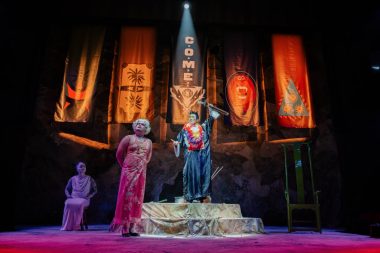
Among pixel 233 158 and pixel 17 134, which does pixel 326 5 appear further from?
pixel 17 134

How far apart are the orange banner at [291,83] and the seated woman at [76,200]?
4386 mm

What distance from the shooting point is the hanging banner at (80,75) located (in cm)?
723

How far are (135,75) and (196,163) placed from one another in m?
3.13

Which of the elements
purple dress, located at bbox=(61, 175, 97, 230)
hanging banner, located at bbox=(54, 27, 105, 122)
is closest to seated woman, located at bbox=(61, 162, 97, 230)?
purple dress, located at bbox=(61, 175, 97, 230)

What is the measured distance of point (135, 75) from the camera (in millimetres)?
7863

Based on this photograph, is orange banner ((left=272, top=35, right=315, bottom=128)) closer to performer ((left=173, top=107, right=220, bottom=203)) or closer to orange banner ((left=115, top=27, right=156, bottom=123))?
performer ((left=173, top=107, right=220, bottom=203))

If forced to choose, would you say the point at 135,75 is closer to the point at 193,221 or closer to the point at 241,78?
the point at 241,78

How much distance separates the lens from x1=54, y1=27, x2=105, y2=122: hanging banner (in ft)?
23.7

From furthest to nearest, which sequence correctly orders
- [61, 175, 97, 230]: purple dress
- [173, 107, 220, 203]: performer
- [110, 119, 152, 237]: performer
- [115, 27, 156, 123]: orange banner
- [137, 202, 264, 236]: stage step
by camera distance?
1. [115, 27, 156, 123]: orange banner
2. [61, 175, 97, 230]: purple dress
3. [173, 107, 220, 203]: performer
4. [137, 202, 264, 236]: stage step
5. [110, 119, 152, 237]: performer

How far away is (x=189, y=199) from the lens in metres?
5.64

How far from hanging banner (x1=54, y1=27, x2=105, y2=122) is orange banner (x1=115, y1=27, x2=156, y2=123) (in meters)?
0.59

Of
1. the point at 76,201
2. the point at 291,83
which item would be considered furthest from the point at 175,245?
the point at 291,83

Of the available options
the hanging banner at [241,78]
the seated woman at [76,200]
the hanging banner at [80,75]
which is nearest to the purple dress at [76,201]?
the seated woman at [76,200]

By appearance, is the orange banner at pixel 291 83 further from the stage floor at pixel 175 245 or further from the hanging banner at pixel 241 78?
the stage floor at pixel 175 245
